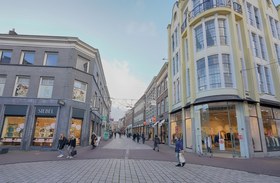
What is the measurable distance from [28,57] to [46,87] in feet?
14.2

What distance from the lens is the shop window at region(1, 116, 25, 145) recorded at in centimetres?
1633

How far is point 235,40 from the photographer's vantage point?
16125mm

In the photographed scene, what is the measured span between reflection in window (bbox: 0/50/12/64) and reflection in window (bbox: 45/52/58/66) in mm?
4034

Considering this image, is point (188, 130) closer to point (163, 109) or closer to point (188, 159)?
point (188, 159)

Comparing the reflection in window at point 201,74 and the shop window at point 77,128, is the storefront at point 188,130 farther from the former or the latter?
the shop window at point 77,128

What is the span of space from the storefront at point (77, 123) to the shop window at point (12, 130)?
4863mm

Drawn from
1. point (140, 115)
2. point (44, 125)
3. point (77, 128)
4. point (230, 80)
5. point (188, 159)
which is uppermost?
point (140, 115)

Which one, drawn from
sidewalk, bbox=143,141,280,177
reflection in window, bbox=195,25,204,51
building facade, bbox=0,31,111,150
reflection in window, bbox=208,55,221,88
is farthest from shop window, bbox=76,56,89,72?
sidewalk, bbox=143,141,280,177

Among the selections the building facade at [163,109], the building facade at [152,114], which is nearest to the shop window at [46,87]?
the building facade at [163,109]

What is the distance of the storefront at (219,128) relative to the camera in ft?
48.5

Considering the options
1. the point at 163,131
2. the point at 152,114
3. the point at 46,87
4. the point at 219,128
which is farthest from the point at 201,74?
the point at 152,114

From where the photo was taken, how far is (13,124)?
16.8 meters

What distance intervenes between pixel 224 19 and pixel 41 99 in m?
21.0

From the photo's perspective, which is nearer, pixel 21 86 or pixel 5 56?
pixel 21 86
